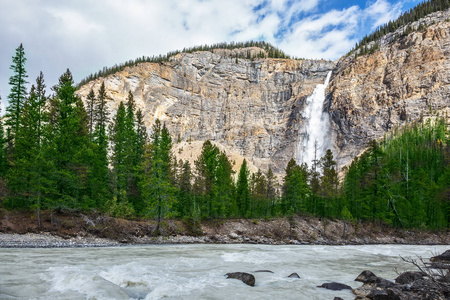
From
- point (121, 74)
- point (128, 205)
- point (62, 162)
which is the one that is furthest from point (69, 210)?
point (121, 74)

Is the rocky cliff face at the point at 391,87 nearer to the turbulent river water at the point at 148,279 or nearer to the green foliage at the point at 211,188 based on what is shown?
the green foliage at the point at 211,188

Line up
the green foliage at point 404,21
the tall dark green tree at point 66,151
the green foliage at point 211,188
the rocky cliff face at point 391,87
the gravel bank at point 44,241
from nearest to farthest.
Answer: the gravel bank at point 44,241 → the tall dark green tree at point 66,151 → the green foliage at point 211,188 → the rocky cliff face at point 391,87 → the green foliage at point 404,21

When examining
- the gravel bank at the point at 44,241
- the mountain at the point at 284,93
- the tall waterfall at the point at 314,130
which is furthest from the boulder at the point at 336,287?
the tall waterfall at the point at 314,130

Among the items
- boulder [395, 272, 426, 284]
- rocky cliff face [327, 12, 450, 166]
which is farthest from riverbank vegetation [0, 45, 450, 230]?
rocky cliff face [327, 12, 450, 166]

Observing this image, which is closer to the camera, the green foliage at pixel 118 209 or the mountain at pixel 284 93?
the green foliage at pixel 118 209

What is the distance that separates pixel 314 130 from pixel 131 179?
404 ft

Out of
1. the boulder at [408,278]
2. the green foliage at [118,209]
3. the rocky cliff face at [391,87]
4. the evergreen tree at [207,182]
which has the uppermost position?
the rocky cliff face at [391,87]

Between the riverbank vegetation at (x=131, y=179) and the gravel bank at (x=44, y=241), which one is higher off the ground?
the riverbank vegetation at (x=131, y=179)

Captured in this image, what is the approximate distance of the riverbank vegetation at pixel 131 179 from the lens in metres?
25.1

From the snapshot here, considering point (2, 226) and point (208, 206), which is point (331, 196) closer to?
point (208, 206)

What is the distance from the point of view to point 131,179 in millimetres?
37406

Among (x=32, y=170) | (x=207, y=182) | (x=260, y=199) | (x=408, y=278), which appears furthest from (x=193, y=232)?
(x=260, y=199)

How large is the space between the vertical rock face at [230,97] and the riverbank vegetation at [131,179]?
8961cm

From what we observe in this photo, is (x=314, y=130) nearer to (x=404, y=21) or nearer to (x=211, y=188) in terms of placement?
(x=404, y=21)
